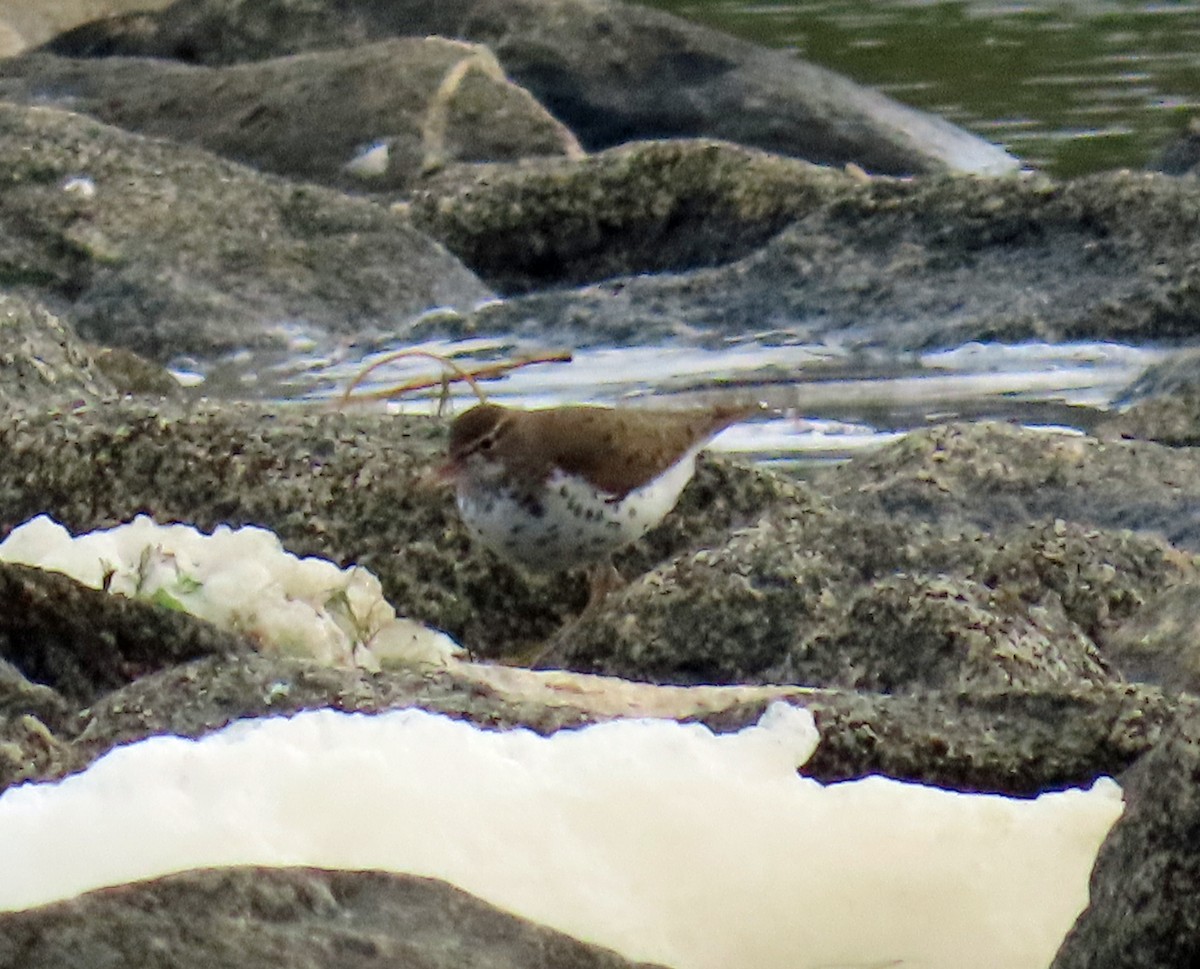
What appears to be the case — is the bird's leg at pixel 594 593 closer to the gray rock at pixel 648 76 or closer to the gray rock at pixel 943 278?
the gray rock at pixel 943 278

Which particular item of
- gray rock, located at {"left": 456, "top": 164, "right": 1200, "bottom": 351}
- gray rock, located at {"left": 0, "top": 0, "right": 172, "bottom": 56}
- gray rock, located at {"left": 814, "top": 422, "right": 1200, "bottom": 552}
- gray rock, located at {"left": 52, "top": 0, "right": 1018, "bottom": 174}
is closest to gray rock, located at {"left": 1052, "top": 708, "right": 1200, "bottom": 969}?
gray rock, located at {"left": 814, "top": 422, "right": 1200, "bottom": 552}

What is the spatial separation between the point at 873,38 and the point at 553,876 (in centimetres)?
1560

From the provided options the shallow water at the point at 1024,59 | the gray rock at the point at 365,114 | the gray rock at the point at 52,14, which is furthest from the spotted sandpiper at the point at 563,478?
the gray rock at the point at 52,14

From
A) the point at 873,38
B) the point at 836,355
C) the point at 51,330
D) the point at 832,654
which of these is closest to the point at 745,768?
the point at 832,654

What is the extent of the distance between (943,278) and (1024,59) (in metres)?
6.71

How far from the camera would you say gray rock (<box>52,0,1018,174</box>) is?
47.5 ft

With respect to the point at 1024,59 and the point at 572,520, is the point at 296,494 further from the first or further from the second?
the point at 1024,59

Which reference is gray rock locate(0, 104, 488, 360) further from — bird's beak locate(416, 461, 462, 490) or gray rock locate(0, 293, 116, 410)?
bird's beak locate(416, 461, 462, 490)

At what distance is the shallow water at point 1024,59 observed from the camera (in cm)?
1473

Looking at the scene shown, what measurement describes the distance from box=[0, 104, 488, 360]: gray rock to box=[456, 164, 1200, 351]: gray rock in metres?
0.66

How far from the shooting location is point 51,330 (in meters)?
7.32

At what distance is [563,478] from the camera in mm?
6230

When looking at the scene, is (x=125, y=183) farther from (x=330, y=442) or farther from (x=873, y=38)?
(x=873, y=38)

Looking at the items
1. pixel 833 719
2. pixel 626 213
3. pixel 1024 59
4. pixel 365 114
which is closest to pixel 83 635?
pixel 833 719
